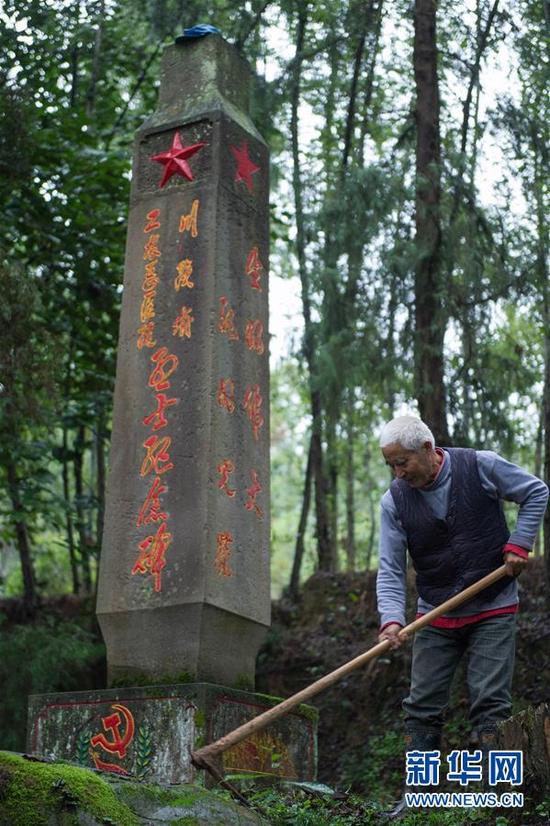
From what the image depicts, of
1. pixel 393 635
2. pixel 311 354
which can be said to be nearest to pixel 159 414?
pixel 393 635

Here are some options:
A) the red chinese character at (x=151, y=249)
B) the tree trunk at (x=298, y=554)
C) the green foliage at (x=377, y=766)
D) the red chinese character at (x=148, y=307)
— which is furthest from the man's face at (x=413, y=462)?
the tree trunk at (x=298, y=554)

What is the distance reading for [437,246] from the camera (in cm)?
1077

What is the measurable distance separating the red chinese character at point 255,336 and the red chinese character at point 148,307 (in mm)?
672

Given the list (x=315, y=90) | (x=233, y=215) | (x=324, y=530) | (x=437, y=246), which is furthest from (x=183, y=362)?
(x=315, y=90)

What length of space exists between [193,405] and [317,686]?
8.23 ft

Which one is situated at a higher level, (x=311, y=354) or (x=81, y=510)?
(x=311, y=354)

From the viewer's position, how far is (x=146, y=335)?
7590 mm

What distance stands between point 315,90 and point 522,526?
10821 millimetres

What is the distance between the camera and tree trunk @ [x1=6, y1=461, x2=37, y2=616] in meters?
10.8

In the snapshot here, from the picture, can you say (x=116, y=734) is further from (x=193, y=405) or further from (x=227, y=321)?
(x=227, y=321)

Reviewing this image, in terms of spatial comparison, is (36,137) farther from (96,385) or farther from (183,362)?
(183,362)

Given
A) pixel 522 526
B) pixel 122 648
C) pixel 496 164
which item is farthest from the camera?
pixel 496 164

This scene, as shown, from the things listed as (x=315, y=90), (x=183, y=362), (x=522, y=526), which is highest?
(x=315, y=90)

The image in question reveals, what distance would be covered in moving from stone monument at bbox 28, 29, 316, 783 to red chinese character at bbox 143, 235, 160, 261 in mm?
16
